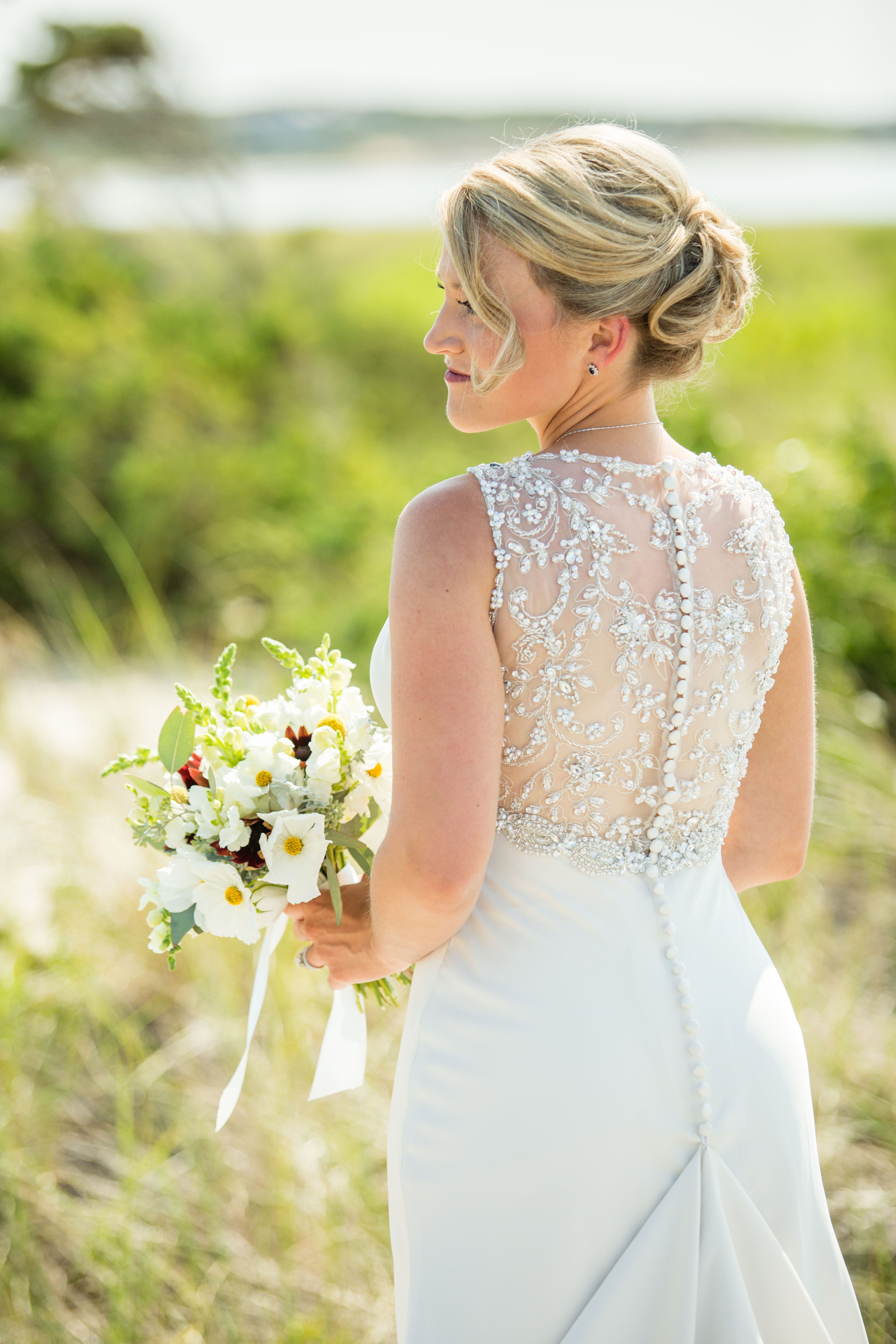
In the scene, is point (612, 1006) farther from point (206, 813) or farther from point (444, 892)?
point (206, 813)

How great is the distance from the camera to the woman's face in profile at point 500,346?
129 centimetres

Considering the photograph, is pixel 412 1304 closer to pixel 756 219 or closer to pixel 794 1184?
pixel 794 1184

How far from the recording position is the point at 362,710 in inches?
63.0

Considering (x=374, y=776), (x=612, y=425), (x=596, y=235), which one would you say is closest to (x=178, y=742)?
(x=374, y=776)

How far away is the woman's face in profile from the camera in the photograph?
129cm

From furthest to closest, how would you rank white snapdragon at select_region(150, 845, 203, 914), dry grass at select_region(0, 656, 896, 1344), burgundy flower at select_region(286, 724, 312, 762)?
dry grass at select_region(0, 656, 896, 1344)
burgundy flower at select_region(286, 724, 312, 762)
white snapdragon at select_region(150, 845, 203, 914)

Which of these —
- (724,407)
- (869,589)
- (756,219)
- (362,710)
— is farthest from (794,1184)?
(756,219)

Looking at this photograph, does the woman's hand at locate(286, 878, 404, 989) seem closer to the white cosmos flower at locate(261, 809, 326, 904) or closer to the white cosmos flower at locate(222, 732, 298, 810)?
the white cosmos flower at locate(261, 809, 326, 904)

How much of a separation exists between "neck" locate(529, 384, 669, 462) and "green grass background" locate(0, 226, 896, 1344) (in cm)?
27

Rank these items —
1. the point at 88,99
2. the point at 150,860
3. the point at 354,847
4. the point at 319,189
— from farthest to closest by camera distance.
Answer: the point at 319,189 < the point at 88,99 < the point at 150,860 < the point at 354,847

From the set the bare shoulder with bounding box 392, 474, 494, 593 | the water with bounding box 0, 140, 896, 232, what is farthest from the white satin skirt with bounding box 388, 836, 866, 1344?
the water with bounding box 0, 140, 896, 232

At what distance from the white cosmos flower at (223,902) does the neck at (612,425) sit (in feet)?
2.59

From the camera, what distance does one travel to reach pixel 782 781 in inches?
65.2

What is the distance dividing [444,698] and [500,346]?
494mm
